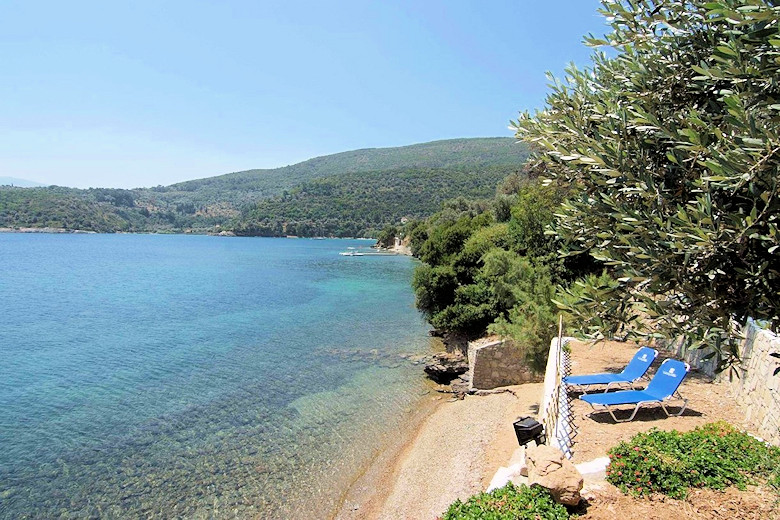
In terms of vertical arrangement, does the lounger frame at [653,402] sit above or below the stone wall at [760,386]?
below

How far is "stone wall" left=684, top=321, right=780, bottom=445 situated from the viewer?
7355 millimetres

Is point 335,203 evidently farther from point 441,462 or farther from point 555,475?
point 555,475

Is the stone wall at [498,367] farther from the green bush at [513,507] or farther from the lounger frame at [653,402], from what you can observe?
the green bush at [513,507]

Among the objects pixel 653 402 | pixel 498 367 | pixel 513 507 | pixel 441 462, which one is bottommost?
pixel 441 462

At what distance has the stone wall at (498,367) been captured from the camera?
1794 cm

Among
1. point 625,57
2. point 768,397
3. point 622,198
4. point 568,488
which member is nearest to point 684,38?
point 625,57

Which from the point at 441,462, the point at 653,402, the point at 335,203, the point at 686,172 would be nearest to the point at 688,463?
the point at 653,402

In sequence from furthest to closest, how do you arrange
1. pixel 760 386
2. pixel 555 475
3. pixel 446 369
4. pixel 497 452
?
pixel 446 369 < pixel 497 452 < pixel 760 386 < pixel 555 475

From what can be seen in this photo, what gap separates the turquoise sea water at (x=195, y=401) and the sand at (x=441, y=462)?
2.74 feet

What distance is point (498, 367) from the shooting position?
18219mm

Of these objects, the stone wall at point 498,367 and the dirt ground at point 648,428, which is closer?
the dirt ground at point 648,428

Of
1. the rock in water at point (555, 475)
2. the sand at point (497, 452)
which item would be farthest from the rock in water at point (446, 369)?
the rock in water at point (555, 475)

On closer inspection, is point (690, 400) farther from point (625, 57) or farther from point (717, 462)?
point (625, 57)

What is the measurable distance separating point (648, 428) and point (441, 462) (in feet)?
19.0
